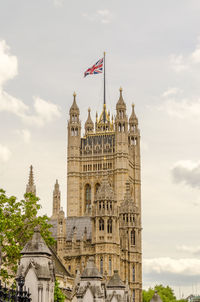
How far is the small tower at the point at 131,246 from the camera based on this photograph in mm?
80062

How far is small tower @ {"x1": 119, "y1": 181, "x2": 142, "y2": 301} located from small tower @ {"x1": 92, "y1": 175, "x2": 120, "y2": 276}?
674 cm

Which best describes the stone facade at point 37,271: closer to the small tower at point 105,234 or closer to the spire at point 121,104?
the small tower at point 105,234

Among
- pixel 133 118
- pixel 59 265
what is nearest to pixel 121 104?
pixel 133 118

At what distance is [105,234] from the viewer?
236 ft

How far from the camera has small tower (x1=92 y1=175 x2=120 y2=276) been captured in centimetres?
7181

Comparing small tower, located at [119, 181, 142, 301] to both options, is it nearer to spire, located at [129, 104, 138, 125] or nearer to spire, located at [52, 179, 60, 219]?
spire, located at [52, 179, 60, 219]

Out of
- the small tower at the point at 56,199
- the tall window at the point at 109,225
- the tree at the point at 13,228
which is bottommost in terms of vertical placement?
the tree at the point at 13,228

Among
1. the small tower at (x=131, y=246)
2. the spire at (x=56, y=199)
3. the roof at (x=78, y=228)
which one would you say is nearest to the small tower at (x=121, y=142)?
the spire at (x=56, y=199)

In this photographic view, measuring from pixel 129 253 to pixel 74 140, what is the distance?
2964 inches

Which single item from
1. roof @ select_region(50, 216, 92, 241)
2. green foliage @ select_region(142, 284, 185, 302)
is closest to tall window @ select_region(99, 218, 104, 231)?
roof @ select_region(50, 216, 92, 241)

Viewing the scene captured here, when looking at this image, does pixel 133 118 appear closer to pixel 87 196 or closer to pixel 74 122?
pixel 74 122

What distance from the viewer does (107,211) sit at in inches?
2859

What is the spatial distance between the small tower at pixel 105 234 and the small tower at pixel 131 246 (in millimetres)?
6738

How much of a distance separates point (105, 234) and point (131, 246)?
1032 centimetres
